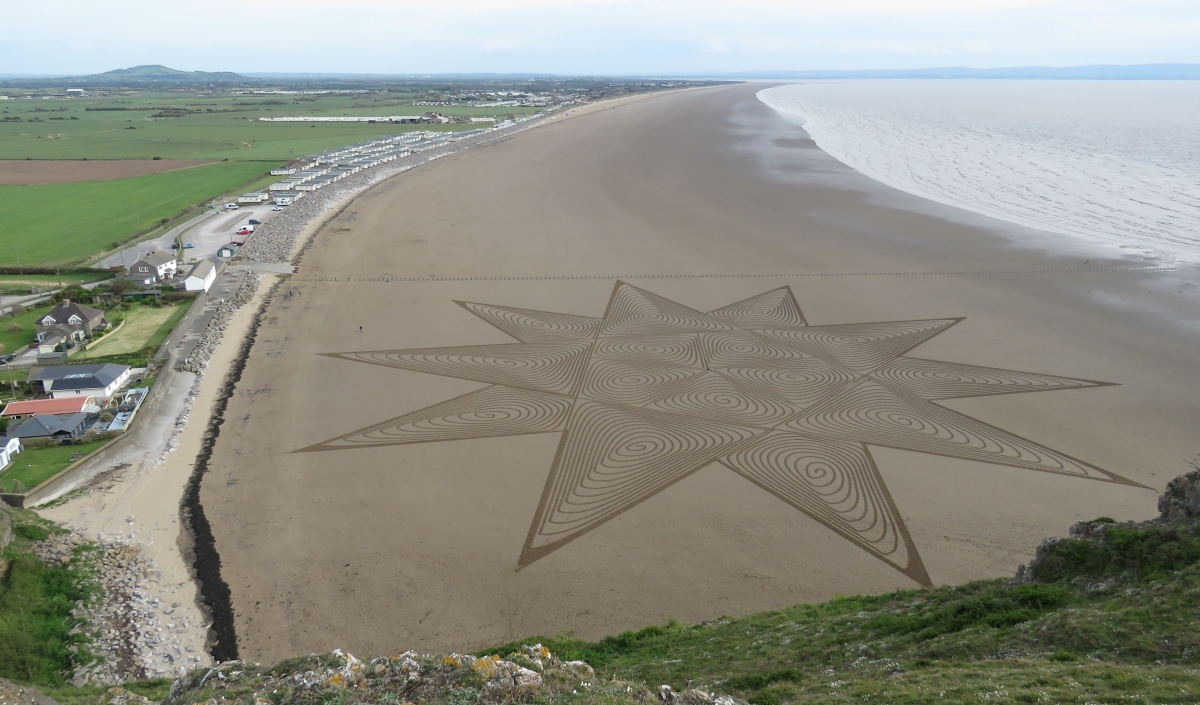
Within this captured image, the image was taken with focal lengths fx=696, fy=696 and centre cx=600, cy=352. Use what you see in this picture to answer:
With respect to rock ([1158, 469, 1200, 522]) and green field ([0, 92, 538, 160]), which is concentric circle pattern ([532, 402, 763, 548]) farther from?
green field ([0, 92, 538, 160])

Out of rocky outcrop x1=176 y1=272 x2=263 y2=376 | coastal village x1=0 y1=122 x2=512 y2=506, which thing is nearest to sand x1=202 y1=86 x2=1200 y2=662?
rocky outcrop x1=176 y1=272 x2=263 y2=376

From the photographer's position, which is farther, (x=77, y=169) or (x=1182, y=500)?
(x=77, y=169)

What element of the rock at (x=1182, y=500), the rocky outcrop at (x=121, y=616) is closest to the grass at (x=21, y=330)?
the rocky outcrop at (x=121, y=616)

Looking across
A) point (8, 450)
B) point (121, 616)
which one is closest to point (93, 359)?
point (8, 450)

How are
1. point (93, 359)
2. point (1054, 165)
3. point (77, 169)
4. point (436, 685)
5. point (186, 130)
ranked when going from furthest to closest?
1. point (186, 130)
2. point (77, 169)
3. point (1054, 165)
4. point (93, 359)
5. point (436, 685)

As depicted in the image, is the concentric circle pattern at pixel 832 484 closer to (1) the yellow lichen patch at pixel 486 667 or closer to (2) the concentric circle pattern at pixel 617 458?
(2) the concentric circle pattern at pixel 617 458

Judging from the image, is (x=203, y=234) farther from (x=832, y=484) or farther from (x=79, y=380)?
(x=832, y=484)

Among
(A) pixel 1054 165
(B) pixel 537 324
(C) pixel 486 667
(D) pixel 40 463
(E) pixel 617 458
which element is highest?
(A) pixel 1054 165

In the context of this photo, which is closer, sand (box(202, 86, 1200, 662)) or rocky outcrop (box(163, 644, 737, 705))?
rocky outcrop (box(163, 644, 737, 705))
